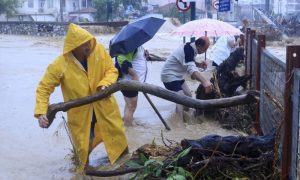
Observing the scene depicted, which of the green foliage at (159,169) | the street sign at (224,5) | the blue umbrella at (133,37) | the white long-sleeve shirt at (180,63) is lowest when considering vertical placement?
the green foliage at (159,169)

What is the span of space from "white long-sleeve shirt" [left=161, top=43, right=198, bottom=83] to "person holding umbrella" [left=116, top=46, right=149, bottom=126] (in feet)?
1.23

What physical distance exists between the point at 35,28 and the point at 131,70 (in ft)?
130

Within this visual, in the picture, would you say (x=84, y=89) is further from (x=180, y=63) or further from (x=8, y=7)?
(x=8, y=7)

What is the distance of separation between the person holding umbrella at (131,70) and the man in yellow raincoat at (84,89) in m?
2.01

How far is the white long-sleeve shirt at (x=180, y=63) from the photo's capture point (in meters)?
7.25

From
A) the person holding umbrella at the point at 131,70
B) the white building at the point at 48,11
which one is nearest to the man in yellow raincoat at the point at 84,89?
the person holding umbrella at the point at 131,70

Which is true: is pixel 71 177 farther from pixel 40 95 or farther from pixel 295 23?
pixel 295 23

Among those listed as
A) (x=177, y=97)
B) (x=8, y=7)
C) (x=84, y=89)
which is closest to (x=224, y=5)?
(x=84, y=89)

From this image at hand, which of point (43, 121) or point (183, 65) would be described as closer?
point (43, 121)

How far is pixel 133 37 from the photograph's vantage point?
7.25m

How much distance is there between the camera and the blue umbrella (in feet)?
23.6

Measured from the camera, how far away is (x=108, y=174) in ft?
15.7

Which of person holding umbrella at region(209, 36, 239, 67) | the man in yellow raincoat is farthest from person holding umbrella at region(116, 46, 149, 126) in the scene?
person holding umbrella at region(209, 36, 239, 67)

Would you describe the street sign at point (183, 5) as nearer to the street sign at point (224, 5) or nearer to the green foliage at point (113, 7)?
the street sign at point (224, 5)
